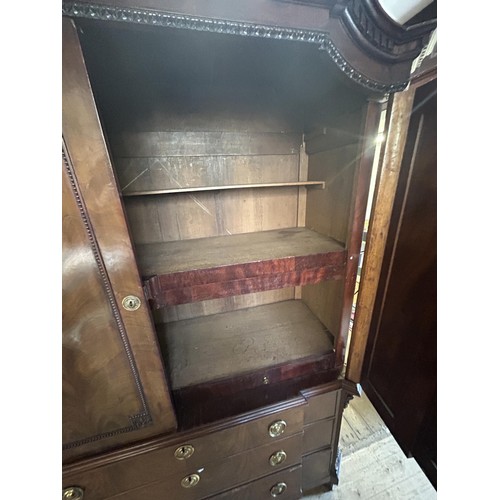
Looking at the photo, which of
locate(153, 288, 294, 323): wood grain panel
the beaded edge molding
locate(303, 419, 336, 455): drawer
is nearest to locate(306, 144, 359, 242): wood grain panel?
the beaded edge molding

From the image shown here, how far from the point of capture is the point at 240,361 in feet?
2.69

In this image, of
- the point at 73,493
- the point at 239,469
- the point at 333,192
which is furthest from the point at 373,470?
the point at 333,192

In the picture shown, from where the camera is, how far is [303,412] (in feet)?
2.45

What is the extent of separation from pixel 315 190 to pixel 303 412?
2.72ft

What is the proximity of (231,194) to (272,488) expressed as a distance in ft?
3.90

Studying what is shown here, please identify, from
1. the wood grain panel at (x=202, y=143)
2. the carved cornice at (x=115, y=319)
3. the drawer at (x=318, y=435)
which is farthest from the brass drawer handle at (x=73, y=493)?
the wood grain panel at (x=202, y=143)

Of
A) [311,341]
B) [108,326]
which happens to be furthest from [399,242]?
[108,326]

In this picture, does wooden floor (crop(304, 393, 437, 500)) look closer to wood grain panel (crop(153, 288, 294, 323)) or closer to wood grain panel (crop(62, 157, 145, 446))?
wood grain panel (crop(153, 288, 294, 323))

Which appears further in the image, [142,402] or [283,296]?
[283,296]

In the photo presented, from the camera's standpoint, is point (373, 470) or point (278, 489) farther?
point (373, 470)

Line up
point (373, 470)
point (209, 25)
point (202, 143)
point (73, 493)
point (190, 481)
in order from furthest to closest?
1. point (373, 470)
2. point (202, 143)
3. point (190, 481)
4. point (73, 493)
5. point (209, 25)

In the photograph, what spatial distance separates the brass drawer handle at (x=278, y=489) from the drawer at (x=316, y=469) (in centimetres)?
12

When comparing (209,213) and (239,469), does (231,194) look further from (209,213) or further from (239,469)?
(239,469)
